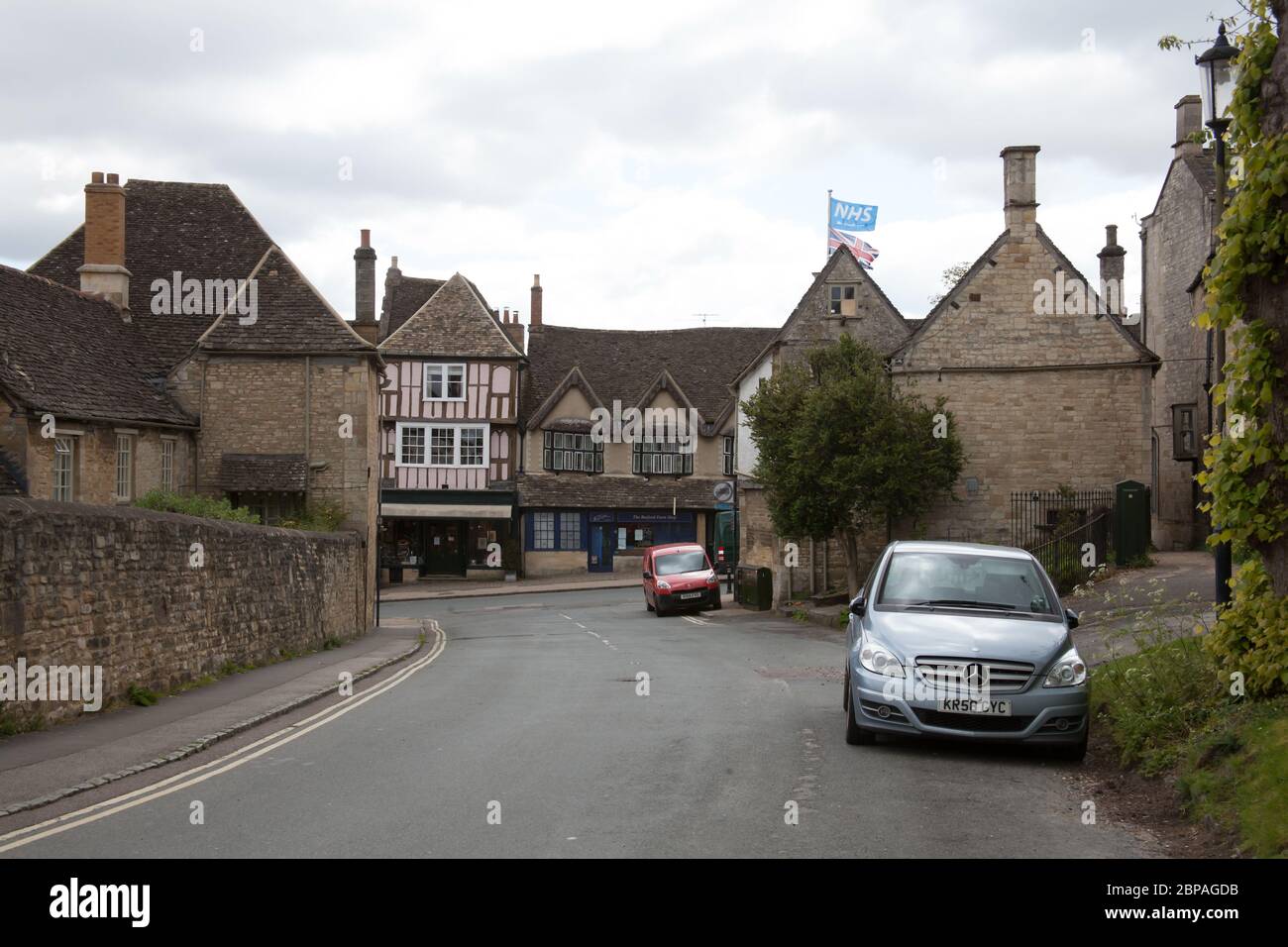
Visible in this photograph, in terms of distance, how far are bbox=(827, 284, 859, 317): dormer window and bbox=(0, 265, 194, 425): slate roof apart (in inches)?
729

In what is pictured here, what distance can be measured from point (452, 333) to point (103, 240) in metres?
23.4

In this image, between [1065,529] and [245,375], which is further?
[245,375]

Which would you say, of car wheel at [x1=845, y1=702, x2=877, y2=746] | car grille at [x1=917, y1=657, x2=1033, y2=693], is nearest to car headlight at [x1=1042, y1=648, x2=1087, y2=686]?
car grille at [x1=917, y1=657, x2=1033, y2=693]

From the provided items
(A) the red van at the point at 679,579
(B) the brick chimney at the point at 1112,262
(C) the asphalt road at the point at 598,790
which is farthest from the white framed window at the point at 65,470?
(B) the brick chimney at the point at 1112,262

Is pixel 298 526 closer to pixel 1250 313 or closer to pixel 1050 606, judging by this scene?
pixel 1050 606

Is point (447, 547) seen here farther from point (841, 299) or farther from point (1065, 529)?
point (1065, 529)

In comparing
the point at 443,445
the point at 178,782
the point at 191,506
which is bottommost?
the point at 178,782

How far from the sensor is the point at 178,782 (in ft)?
30.8

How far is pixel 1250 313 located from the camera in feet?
28.0

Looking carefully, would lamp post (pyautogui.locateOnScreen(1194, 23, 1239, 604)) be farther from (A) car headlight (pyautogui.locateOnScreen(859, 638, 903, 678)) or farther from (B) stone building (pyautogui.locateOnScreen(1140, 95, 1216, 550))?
(B) stone building (pyautogui.locateOnScreen(1140, 95, 1216, 550))

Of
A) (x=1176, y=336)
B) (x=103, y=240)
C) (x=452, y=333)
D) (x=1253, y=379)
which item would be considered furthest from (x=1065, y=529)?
(x=452, y=333)

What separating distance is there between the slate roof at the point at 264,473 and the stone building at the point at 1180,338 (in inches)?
873

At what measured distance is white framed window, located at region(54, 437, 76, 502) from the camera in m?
23.3

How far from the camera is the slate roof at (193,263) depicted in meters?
29.1
